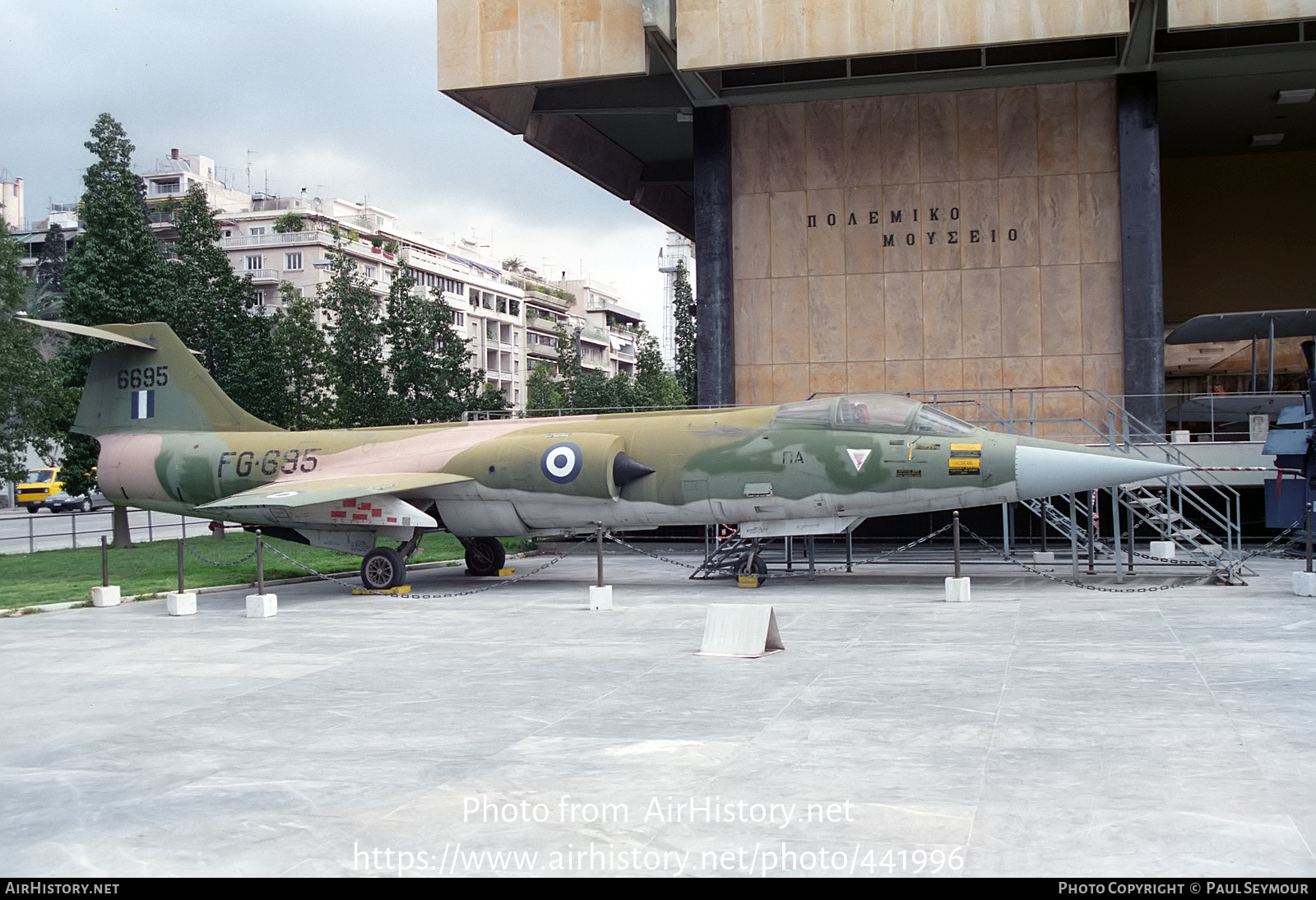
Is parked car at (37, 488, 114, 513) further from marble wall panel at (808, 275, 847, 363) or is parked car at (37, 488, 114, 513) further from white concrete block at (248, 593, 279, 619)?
white concrete block at (248, 593, 279, 619)

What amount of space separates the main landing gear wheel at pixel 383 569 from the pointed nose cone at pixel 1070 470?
31.5ft

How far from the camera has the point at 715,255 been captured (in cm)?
2764

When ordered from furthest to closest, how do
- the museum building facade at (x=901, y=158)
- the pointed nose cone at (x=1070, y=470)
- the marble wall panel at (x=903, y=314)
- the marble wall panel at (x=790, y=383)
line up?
the marble wall panel at (x=790, y=383), the marble wall panel at (x=903, y=314), the museum building facade at (x=901, y=158), the pointed nose cone at (x=1070, y=470)

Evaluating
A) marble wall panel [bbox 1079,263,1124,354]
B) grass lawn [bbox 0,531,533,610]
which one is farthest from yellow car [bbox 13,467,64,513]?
marble wall panel [bbox 1079,263,1124,354]

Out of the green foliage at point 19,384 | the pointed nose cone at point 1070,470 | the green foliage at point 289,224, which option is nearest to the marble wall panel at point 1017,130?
the pointed nose cone at point 1070,470

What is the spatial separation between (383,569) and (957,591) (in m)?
8.98

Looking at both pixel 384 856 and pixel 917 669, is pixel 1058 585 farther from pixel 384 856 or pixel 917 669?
pixel 384 856

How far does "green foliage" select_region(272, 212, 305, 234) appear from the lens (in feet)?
275

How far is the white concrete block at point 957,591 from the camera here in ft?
49.7

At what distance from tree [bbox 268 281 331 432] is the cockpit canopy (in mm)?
25641

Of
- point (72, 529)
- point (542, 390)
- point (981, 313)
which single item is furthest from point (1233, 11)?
point (542, 390)

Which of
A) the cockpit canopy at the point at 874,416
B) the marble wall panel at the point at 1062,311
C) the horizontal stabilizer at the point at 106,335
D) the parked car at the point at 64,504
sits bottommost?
the parked car at the point at 64,504

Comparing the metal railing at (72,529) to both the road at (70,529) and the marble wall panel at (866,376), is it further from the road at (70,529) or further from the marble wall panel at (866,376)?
the marble wall panel at (866,376)
